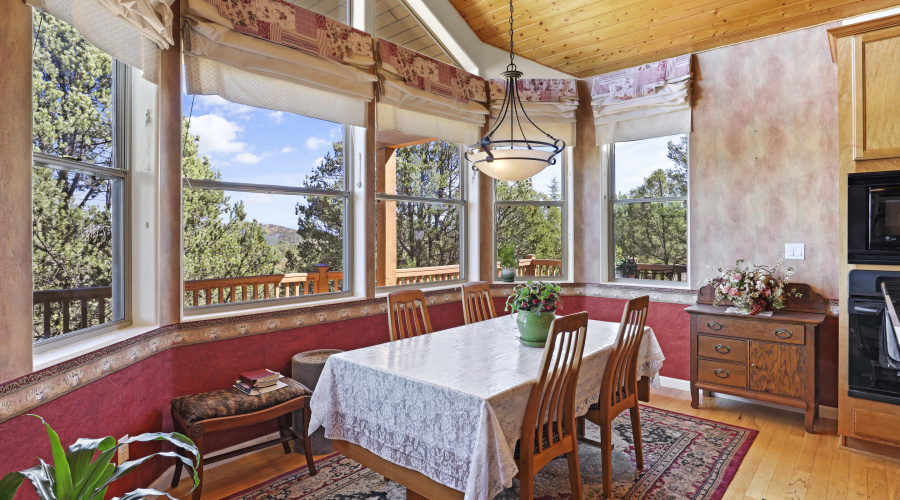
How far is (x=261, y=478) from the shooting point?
8.53ft

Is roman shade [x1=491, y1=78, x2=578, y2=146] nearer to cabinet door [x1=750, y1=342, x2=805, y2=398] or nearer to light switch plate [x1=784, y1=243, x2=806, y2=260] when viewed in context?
light switch plate [x1=784, y1=243, x2=806, y2=260]

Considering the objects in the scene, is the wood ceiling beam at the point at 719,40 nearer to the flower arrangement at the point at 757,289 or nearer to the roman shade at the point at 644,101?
the roman shade at the point at 644,101

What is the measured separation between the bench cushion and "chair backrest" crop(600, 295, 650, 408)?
1.62m

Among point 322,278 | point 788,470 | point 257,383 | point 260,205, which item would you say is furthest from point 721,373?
point 260,205

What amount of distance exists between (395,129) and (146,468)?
266 cm

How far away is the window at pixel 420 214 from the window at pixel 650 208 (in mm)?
1467

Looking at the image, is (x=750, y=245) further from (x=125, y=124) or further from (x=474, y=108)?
(x=125, y=124)

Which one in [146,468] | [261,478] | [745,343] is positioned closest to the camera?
[146,468]

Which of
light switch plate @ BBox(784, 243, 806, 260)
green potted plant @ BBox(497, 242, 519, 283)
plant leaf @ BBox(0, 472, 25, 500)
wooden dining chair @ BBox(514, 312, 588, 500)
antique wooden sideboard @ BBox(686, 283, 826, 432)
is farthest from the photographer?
green potted plant @ BBox(497, 242, 519, 283)

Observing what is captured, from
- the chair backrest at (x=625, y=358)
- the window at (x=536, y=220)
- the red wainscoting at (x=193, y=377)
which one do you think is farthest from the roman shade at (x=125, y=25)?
the window at (x=536, y=220)

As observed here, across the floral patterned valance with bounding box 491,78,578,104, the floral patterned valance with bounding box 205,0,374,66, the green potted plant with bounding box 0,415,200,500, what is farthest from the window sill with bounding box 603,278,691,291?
the green potted plant with bounding box 0,415,200,500

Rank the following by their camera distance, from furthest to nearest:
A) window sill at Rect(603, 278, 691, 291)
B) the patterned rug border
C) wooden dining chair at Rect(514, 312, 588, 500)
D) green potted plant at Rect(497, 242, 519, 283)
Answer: green potted plant at Rect(497, 242, 519, 283)
window sill at Rect(603, 278, 691, 291)
the patterned rug border
wooden dining chair at Rect(514, 312, 588, 500)

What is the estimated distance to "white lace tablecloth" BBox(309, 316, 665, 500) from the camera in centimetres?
174

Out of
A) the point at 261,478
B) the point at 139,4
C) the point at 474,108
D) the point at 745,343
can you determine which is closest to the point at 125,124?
the point at 139,4
